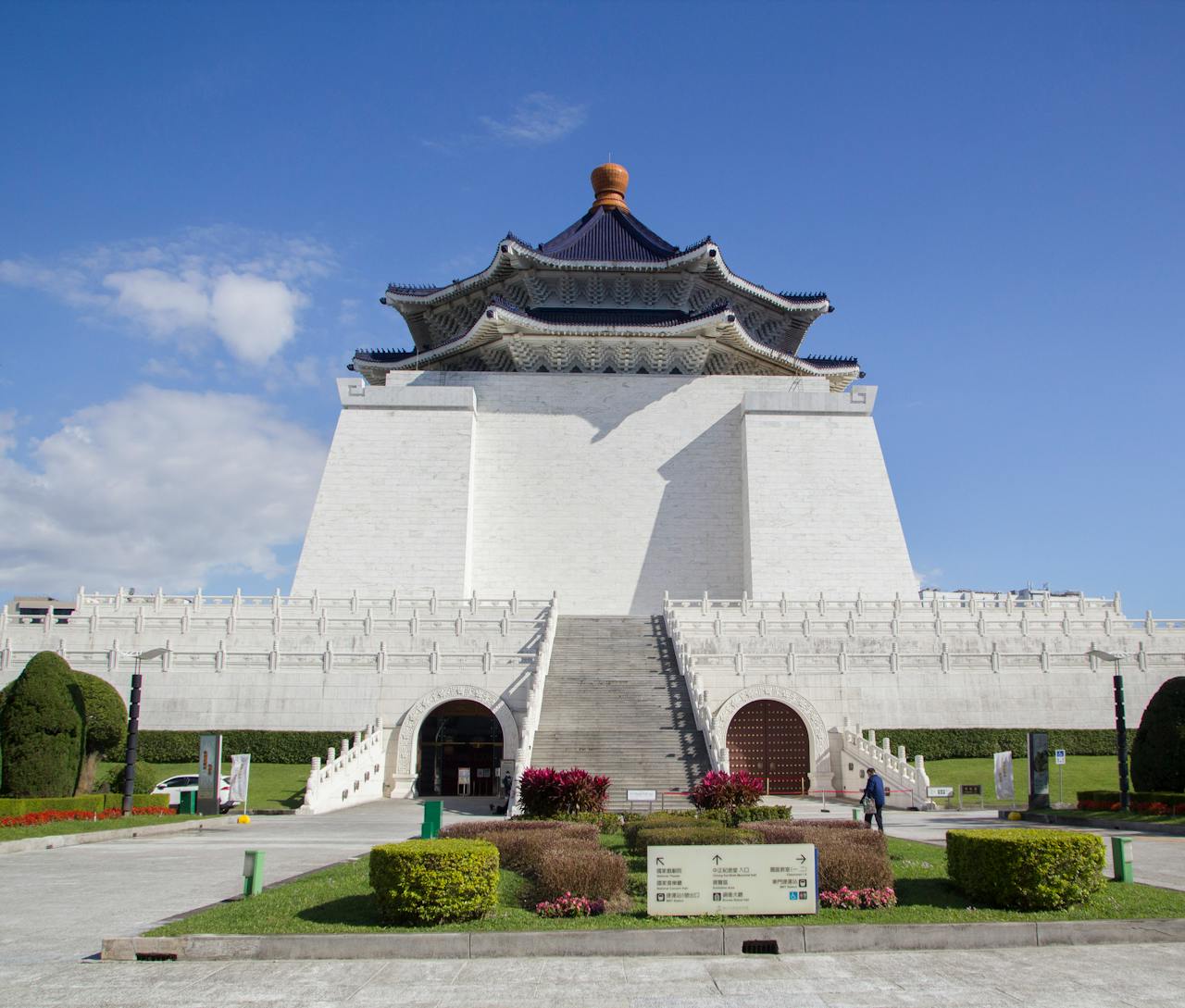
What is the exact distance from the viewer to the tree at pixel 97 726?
20.1m

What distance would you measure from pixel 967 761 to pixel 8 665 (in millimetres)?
22907

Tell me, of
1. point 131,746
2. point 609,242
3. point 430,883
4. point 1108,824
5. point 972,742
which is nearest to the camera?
point 430,883

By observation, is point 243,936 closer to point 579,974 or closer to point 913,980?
point 579,974

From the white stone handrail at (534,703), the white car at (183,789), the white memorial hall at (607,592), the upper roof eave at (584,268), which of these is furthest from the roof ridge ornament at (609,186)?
the white car at (183,789)

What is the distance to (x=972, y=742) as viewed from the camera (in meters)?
23.7

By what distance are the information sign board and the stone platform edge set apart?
318 mm

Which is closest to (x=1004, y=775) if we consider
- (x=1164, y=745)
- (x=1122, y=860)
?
(x=1164, y=745)

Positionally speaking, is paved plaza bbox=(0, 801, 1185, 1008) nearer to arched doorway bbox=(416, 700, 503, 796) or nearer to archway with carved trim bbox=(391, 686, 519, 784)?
archway with carved trim bbox=(391, 686, 519, 784)

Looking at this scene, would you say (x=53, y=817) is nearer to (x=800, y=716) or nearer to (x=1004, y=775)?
(x=800, y=716)

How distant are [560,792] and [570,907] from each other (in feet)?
22.8

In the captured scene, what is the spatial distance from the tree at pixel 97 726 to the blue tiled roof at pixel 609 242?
83.2 ft

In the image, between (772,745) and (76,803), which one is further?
(772,745)

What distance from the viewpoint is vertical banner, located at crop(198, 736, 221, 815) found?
19734 millimetres

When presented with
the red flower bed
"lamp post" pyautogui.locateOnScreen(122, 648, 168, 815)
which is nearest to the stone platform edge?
the red flower bed
